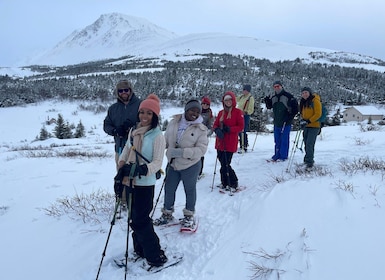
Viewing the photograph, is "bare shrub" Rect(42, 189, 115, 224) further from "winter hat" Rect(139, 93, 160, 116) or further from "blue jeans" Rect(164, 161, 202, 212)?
"winter hat" Rect(139, 93, 160, 116)

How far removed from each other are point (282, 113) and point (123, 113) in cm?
466

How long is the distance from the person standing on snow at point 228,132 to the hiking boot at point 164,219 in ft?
5.53

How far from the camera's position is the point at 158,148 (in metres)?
3.42

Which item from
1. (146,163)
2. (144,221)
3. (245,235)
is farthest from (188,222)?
(146,163)

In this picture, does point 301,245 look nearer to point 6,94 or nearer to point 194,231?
point 194,231

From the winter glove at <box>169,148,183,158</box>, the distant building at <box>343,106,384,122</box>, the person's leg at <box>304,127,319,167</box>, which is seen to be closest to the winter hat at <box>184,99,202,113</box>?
the winter glove at <box>169,148,183,158</box>

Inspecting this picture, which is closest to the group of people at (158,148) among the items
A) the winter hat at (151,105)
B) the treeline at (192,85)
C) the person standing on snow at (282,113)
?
the winter hat at (151,105)

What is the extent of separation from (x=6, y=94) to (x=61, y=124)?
40932mm

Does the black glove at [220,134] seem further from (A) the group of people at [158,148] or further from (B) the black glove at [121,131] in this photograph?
(B) the black glove at [121,131]

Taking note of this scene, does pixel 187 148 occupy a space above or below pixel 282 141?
above

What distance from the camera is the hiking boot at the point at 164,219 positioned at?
14.9 feet

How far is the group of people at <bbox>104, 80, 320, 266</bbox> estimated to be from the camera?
11.2 feet

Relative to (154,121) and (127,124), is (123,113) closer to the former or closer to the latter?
(127,124)

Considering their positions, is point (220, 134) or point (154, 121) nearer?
point (154, 121)
